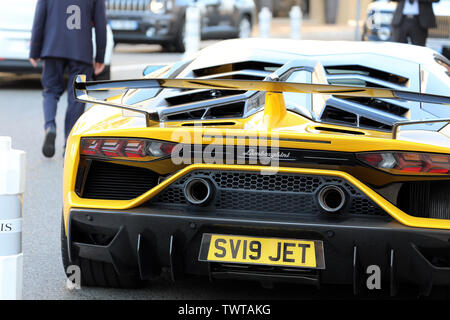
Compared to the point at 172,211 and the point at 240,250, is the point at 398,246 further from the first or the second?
the point at 172,211

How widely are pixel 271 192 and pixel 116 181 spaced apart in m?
0.71

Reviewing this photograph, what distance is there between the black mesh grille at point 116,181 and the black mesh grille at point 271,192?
7.6 inches

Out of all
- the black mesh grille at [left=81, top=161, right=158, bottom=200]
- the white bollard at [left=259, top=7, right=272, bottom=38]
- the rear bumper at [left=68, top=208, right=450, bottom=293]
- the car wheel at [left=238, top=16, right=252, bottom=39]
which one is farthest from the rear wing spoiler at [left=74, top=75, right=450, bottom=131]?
the white bollard at [left=259, top=7, right=272, bottom=38]

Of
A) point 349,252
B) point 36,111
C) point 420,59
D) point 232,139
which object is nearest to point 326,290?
point 349,252

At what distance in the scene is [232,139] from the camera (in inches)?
142

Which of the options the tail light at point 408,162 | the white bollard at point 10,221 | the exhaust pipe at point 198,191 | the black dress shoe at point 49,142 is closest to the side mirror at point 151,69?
the exhaust pipe at point 198,191

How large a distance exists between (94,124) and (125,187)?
12.9 inches

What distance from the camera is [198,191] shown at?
12.2 feet

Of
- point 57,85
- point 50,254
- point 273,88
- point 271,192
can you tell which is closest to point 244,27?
point 57,85

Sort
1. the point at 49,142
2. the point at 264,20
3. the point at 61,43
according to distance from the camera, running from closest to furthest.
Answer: the point at 61,43, the point at 49,142, the point at 264,20

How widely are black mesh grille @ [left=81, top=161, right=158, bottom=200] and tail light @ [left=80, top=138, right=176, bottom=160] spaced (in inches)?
3.7

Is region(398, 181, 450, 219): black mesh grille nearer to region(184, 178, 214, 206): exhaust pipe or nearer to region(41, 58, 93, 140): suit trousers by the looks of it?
region(184, 178, 214, 206): exhaust pipe

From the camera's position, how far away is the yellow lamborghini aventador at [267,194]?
3.54 metres

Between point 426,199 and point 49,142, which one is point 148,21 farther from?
point 426,199
